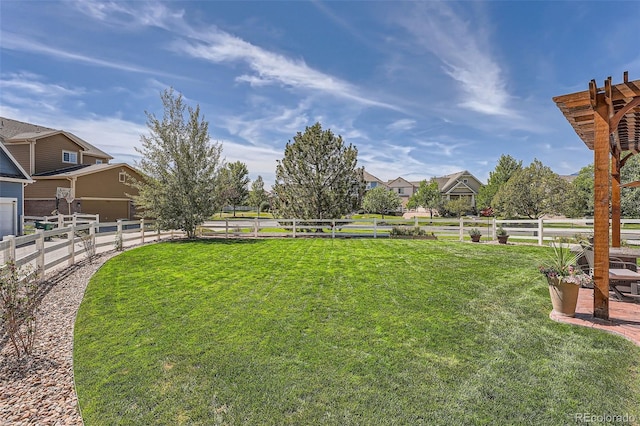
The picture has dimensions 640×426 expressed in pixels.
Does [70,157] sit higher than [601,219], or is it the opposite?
[70,157]

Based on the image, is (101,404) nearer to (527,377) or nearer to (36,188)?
(527,377)

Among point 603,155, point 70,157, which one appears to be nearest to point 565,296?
point 603,155

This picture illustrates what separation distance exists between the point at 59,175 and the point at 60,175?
105 millimetres

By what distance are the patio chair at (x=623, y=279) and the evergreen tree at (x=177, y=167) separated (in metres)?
15.3

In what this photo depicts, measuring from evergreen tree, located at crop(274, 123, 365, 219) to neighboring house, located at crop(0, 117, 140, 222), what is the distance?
1396cm

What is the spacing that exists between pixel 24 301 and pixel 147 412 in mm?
3028

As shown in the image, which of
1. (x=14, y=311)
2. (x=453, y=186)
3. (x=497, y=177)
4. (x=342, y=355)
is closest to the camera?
(x=342, y=355)

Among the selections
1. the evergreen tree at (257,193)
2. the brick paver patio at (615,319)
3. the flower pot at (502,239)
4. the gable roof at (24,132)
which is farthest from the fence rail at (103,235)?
the evergreen tree at (257,193)

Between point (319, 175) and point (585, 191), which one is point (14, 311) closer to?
point (319, 175)

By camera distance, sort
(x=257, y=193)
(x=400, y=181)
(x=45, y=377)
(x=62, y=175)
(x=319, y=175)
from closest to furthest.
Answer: (x=45, y=377) < (x=319, y=175) < (x=62, y=175) < (x=257, y=193) < (x=400, y=181)

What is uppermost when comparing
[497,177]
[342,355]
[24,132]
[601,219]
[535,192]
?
[24,132]

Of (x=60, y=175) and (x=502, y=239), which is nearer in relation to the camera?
(x=502, y=239)

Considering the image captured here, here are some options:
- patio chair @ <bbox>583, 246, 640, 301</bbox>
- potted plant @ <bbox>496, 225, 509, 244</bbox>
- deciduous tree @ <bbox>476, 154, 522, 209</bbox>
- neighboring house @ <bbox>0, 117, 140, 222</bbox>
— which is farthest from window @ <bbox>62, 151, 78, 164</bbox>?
deciduous tree @ <bbox>476, 154, 522, 209</bbox>

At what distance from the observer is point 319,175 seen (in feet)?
59.7
